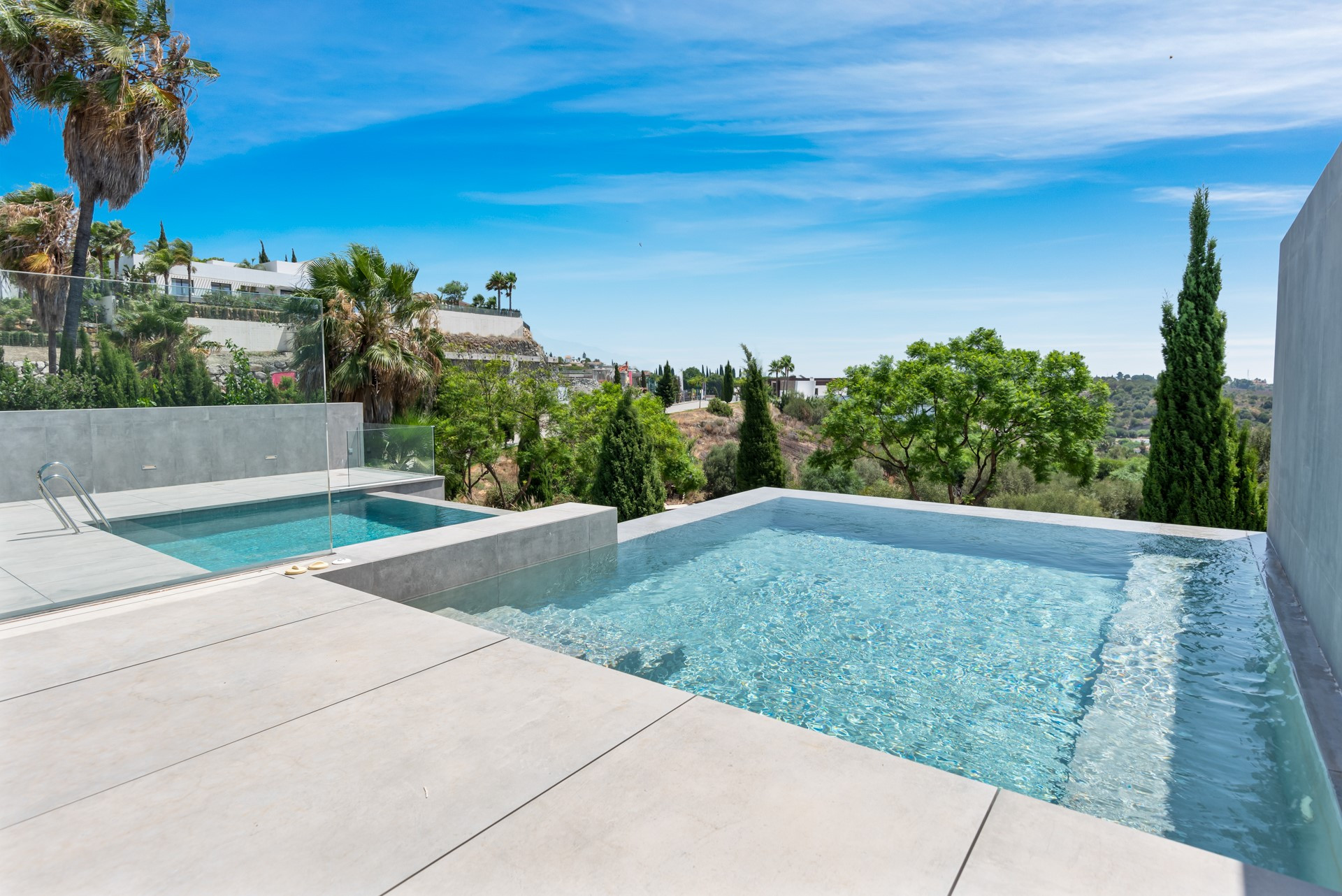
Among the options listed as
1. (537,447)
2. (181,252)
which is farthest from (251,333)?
(181,252)

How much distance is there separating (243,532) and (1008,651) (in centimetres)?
546

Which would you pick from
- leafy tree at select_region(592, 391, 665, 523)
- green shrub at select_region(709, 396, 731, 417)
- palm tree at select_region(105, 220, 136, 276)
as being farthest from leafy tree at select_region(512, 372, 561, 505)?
green shrub at select_region(709, 396, 731, 417)

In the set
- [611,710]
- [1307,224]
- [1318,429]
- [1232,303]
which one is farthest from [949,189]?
[611,710]

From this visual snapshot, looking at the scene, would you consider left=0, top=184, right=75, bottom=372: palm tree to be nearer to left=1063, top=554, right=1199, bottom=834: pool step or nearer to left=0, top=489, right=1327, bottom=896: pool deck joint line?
left=0, top=489, right=1327, bottom=896: pool deck joint line

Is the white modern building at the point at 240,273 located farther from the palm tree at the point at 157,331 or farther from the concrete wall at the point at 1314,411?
the concrete wall at the point at 1314,411

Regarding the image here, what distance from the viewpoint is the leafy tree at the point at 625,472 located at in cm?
1167

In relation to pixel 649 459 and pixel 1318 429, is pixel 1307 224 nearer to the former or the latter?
pixel 1318 429

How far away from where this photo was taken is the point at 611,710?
268cm

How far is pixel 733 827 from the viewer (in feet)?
6.24

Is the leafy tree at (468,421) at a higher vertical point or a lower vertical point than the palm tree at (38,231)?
lower

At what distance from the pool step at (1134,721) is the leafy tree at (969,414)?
31.0ft

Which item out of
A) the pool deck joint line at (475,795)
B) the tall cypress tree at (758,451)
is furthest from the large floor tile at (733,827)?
the tall cypress tree at (758,451)

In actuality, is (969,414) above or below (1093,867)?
above

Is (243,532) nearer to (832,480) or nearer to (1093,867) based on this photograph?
(1093,867)
